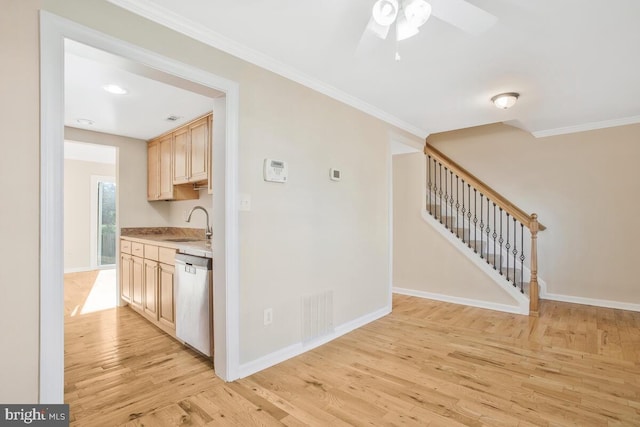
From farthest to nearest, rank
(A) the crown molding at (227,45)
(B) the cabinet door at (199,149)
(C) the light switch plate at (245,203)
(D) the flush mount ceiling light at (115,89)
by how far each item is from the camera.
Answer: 1. (B) the cabinet door at (199,149)
2. (D) the flush mount ceiling light at (115,89)
3. (C) the light switch plate at (245,203)
4. (A) the crown molding at (227,45)

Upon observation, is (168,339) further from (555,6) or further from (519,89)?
(519,89)

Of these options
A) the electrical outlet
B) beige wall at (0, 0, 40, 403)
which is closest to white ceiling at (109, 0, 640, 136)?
beige wall at (0, 0, 40, 403)

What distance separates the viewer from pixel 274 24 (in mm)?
2057

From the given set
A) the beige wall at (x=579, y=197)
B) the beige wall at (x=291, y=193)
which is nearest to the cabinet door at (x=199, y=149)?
the beige wall at (x=291, y=193)

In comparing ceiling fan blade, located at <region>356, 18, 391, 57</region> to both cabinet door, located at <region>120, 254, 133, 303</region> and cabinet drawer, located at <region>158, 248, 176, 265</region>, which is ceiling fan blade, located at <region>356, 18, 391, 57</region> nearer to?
cabinet drawer, located at <region>158, 248, 176, 265</region>

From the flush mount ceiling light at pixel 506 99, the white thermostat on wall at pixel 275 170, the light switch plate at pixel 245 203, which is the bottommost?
the light switch plate at pixel 245 203

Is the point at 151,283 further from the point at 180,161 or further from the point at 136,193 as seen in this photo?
the point at 136,193

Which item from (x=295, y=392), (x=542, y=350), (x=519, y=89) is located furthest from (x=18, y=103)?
(x=542, y=350)

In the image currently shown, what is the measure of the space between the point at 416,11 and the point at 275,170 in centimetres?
145

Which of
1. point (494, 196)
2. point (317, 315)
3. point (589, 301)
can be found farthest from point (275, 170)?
point (589, 301)

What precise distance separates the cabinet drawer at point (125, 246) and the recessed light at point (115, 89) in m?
1.86

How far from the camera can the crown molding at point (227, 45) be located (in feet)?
6.03

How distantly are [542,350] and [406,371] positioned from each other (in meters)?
1.38

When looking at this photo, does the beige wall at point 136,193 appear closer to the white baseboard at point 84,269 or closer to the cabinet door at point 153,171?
the cabinet door at point 153,171
